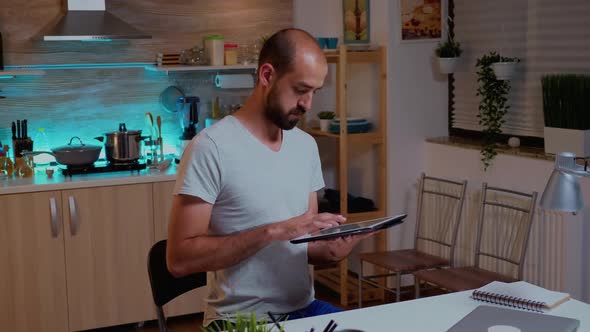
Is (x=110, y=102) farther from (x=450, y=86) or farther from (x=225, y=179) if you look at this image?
(x=225, y=179)

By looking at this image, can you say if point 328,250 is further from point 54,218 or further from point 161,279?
point 54,218

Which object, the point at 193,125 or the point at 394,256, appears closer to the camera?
the point at 394,256

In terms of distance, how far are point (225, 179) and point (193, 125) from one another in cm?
256

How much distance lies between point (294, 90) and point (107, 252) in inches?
90.5

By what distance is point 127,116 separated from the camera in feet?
16.5

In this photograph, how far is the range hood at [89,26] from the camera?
4469 millimetres

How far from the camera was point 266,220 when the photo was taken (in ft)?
8.25

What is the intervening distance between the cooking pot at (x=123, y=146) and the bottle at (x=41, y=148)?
1.26 feet

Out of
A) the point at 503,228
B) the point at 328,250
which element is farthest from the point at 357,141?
the point at 328,250

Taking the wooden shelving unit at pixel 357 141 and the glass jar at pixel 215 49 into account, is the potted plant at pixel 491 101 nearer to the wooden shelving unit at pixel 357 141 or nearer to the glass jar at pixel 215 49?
the wooden shelving unit at pixel 357 141

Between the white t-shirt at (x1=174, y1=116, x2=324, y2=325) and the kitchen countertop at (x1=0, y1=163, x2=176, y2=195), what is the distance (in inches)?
76.0

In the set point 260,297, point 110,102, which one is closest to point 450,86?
point 110,102

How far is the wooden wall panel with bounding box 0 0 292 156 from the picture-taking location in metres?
4.73

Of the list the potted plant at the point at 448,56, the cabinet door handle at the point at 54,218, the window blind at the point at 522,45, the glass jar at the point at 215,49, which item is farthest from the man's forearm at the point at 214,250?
the potted plant at the point at 448,56
